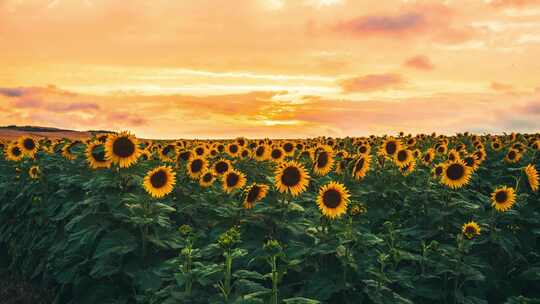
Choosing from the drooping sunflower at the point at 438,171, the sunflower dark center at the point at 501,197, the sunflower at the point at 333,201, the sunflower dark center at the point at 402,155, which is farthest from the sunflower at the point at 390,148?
the sunflower at the point at 333,201

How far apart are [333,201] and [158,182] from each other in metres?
2.69

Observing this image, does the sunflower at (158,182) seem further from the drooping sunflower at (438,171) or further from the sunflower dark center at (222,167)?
the drooping sunflower at (438,171)

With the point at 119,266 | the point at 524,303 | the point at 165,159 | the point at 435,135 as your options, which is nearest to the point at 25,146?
the point at 165,159

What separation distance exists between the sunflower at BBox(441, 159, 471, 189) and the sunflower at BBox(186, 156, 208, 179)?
436 cm

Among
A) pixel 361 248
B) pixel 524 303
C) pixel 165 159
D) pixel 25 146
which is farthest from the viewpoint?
pixel 25 146

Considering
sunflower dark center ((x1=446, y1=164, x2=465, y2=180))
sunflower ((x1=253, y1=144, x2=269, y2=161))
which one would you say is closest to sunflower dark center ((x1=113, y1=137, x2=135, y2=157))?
sunflower ((x1=253, y1=144, x2=269, y2=161))

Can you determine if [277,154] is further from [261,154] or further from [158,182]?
[158,182]

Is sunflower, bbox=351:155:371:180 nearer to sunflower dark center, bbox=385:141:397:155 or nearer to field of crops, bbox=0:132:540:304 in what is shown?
field of crops, bbox=0:132:540:304

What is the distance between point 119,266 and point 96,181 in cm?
144

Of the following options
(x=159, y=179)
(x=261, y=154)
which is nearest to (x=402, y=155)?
(x=261, y=154)

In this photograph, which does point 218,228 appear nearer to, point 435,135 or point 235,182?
point 235,182

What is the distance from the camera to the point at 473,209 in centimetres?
783

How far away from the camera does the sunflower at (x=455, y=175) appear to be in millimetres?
8445

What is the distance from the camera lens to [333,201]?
6188 mm
